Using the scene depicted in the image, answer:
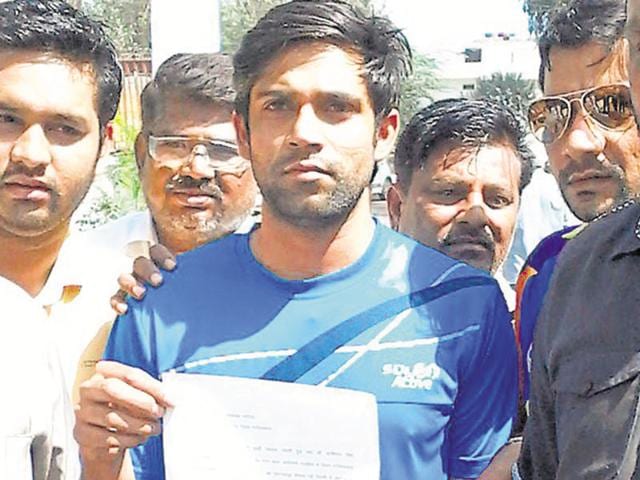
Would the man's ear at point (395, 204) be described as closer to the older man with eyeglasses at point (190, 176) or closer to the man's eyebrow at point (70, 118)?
the older man with eyeglasses at point (190, 176)

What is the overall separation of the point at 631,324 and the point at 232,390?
35.1 inches

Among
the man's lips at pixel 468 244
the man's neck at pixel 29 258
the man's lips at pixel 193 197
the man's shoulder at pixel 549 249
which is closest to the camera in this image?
the man's shoulder at pixel 549 249

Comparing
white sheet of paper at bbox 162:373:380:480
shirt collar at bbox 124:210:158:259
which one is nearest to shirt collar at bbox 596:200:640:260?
white sheet of paper at bbox 162:373:380:480

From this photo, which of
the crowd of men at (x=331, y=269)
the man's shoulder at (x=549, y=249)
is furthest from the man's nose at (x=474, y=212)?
the man's shoulder at (x=549, y=249)

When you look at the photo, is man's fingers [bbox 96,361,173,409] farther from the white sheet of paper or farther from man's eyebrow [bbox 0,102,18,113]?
man's eyebrow [bbox 0,102,18,113]

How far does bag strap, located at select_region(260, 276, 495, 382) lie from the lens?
2.41 meters

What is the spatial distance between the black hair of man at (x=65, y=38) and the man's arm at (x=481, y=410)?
1460mm

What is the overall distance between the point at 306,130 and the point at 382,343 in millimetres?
539

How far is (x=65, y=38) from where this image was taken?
327 centimetres

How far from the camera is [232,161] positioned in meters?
3.57

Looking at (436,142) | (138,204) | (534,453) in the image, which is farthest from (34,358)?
(138,204)

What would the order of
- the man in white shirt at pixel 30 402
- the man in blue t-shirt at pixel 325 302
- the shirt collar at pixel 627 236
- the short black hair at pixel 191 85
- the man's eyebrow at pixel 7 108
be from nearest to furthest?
1. the shirt collar at pixel 627 236
2. the man in white shirt at pixel 30 402
3. the man in blue t-shirt at pixel 325 302
4. the man's eyebrow at pixel 7 108
5. the short black hair at pixel 191 85

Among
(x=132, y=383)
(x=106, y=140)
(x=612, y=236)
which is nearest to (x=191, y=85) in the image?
(x=106, y=140)

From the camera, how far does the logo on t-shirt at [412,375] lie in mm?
2389
